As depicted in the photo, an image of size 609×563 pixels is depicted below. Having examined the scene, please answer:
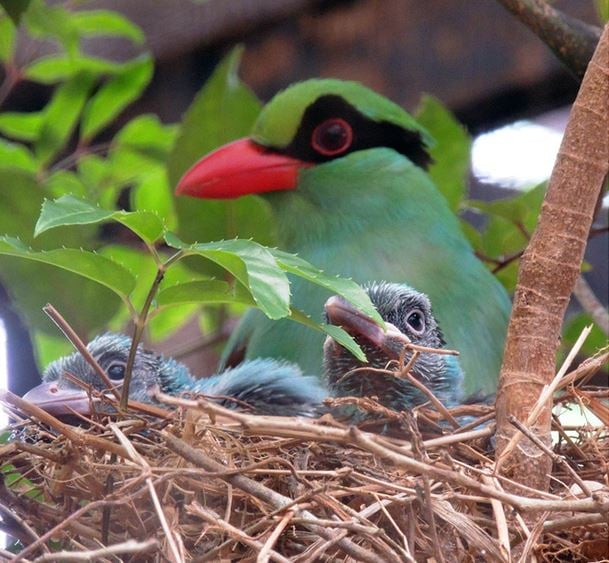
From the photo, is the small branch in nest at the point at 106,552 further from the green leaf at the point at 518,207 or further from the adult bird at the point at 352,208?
the green leaf at the point at 518,207

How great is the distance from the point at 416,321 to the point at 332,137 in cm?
92

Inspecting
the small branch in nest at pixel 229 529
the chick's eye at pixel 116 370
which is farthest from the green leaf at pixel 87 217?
the chick's eye at pixel 116 370

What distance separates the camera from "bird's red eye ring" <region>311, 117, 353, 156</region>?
324cm

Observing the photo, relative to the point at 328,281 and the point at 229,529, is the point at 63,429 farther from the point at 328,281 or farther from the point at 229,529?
the point at 328,281

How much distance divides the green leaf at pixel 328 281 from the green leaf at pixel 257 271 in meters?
0.05

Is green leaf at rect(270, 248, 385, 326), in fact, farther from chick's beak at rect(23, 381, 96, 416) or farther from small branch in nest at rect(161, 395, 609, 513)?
chick's beak at rect(23, 381, 96, 416)

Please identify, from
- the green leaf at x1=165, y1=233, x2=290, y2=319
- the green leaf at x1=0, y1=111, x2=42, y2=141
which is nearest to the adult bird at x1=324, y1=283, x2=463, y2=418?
the green leaf at x1=165, y1=233, x2=290, y2=319

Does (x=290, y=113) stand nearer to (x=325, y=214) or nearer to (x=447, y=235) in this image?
(x=325, y=214)

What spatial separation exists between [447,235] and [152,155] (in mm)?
805

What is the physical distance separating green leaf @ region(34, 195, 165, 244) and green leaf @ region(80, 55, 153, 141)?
5.21ft

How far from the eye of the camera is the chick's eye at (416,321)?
2461mm

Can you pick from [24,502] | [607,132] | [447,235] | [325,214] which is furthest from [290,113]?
[24,502]

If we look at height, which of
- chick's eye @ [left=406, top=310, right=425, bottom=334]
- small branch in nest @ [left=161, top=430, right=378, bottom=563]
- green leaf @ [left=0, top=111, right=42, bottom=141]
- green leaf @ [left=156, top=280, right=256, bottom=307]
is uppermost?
green leaf @ [left=156, top=280, right=256, bottom=307]

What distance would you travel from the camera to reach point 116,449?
181 cm
